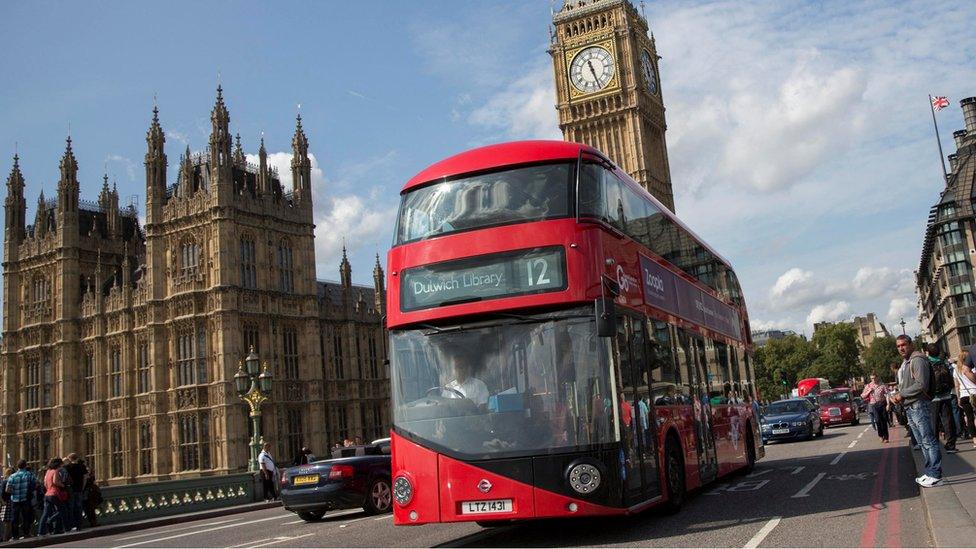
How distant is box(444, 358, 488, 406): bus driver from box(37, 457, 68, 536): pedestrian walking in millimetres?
11924

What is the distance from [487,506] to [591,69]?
67.6 m

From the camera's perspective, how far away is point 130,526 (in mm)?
20266

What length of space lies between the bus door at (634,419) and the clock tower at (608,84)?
60.8 metres

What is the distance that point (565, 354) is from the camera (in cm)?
923

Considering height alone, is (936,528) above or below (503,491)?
below

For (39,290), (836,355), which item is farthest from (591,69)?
(836,355)

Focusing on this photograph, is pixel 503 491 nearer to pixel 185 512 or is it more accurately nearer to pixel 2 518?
pixel 2 518

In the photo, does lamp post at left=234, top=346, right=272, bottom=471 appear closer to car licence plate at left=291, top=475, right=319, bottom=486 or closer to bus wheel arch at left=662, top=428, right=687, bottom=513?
car licence plate at left=291, top=475, right=319, bottom=486

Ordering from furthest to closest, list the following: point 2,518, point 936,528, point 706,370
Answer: point 2,518, point 706,370, point 936,528

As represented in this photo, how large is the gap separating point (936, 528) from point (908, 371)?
3494 millimetres

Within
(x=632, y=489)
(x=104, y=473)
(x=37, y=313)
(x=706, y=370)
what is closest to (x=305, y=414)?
(x=104, y=473)

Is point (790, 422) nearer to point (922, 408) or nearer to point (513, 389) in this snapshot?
point (922, 408)

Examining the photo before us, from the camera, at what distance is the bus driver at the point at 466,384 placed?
926cm

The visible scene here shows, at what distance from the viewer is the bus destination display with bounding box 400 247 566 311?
9.38 metres
